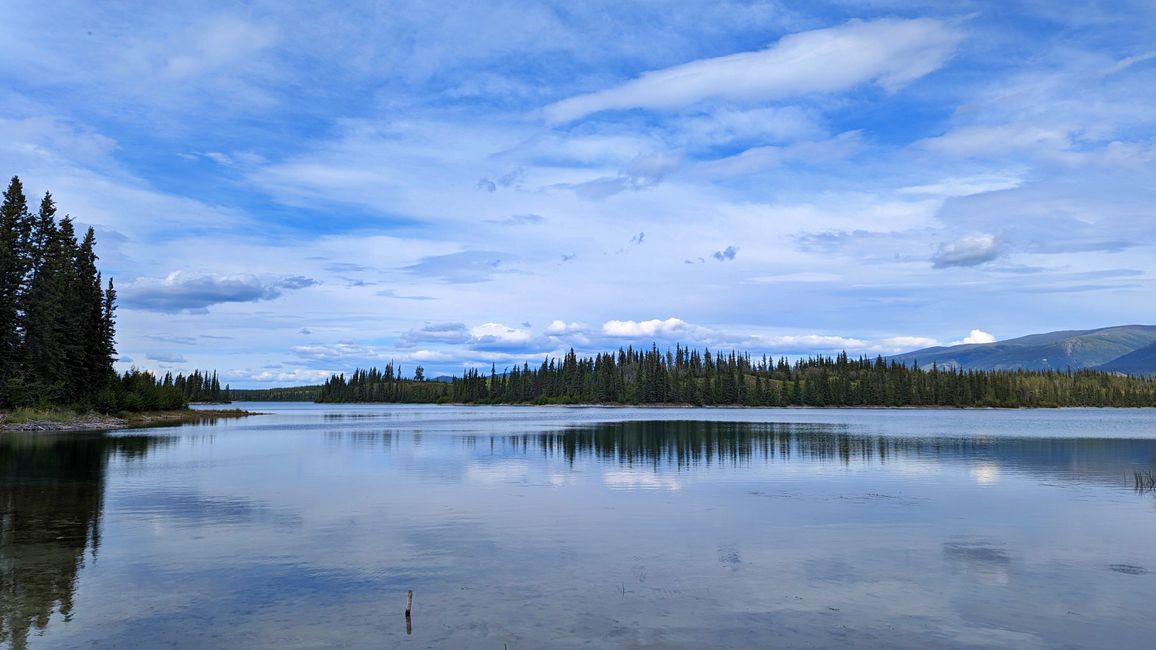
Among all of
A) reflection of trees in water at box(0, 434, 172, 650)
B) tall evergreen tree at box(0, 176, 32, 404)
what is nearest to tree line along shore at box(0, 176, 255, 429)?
tall evergreen tree at box(0, 176, 32, 404)

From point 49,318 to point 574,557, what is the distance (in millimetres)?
78969

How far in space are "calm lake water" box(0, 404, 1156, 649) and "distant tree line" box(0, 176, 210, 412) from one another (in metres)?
36.7

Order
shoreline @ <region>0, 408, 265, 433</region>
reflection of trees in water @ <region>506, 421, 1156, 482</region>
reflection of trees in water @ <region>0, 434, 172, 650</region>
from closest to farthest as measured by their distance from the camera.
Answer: reflection of trees in water @ <region>0, 434, 172, 650</region> → reflection of trees in water @ <region>506, 421, 1156, 482</region> → shoreline @ <region>0, 408, 265, 433</region>

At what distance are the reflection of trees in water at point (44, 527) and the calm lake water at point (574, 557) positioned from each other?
118 millimetres

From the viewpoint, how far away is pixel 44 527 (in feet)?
83.3

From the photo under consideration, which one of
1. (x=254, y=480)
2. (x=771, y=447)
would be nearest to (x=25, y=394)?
(x=254, y=480)

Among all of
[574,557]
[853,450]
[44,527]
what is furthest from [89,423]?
[574,557]

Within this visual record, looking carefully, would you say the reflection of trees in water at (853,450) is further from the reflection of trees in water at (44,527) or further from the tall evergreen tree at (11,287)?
the tall evergreen tree at (11,287)

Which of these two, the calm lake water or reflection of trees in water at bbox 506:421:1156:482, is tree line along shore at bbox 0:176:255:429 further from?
reflection of trees in water at bbox 506:421:1156:482

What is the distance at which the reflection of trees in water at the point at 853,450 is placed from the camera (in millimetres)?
51594

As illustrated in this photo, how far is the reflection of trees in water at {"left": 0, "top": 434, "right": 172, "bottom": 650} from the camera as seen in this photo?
16125 mm

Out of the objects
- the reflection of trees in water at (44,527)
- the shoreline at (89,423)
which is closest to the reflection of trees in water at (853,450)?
the reflection of trees in water at (44,527)

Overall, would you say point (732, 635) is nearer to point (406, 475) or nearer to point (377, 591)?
point (377, 591)

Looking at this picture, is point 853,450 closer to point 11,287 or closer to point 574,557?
point 574,557
